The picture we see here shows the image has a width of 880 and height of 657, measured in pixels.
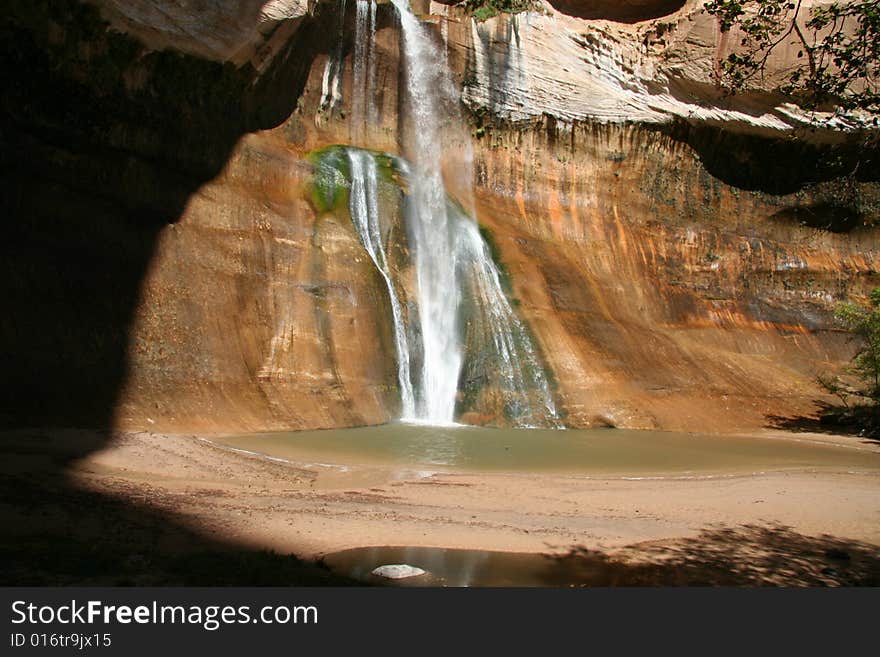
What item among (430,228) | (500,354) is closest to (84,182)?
(430,228)

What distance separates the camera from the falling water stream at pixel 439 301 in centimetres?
1831

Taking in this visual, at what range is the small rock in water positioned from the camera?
18.2ft

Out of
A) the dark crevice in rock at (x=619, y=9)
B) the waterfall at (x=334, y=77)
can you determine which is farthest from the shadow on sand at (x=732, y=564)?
the dark crevice in rock at (x=619, y=9)

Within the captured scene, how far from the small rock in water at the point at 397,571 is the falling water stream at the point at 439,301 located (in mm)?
11742

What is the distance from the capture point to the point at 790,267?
27.9 meters

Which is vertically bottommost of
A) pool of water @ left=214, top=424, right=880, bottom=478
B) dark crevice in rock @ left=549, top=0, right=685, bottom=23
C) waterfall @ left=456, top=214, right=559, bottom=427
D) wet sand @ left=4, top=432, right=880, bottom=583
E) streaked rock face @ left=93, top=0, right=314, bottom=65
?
pool of water @ left=214, top=424, right=880, bottom=478

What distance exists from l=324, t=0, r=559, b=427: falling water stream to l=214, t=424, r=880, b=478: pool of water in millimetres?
1447

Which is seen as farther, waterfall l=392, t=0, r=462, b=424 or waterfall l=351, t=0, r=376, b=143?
waterfall l=351, t=0, r=376, b=143

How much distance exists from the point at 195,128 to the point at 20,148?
415 cm

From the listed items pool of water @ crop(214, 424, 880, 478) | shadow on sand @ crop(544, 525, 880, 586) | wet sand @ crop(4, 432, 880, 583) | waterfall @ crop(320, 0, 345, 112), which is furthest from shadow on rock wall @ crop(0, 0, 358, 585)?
shadow on sand @ crop(544, 525, 880, 586)

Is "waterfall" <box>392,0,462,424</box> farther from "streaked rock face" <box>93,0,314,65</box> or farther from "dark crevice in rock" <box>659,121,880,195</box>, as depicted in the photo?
"dark crevice in rock" <box>659,121,880,195</box>

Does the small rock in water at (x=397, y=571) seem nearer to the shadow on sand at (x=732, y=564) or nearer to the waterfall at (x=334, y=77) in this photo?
the shadow on sand at (x=732, y=564)

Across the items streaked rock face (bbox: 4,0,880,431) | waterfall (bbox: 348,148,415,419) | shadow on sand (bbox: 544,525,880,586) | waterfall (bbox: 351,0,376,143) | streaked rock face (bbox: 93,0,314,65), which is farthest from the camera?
waterfall (bbox: 351,0,376,143)

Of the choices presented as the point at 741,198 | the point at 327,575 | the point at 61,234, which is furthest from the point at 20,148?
the point at 741,198
